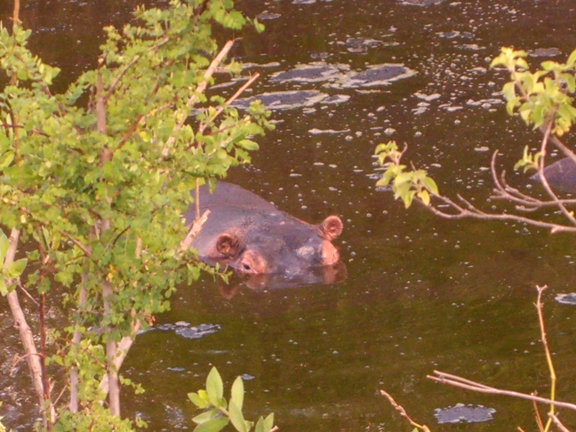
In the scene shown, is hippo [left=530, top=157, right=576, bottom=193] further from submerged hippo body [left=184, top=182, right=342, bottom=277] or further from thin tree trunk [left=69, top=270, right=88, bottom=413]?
thin tree trunk [left=69, top=270, right=88, bottom=413]

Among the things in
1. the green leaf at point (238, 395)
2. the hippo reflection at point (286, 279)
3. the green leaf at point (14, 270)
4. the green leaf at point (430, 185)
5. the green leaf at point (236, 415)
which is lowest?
the hippo reflection at point (286, 279)

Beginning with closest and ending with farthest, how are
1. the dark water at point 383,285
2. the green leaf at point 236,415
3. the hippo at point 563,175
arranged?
the green leaf at point 236,415 < the dark water at point 383,285 < the hippo at point 563,175

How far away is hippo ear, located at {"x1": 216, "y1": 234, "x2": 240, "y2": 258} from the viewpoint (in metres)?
6.95

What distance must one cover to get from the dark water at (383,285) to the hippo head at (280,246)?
8.1 inches

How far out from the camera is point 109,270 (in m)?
2.73

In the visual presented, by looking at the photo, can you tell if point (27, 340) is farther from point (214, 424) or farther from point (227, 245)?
point (227, 245)

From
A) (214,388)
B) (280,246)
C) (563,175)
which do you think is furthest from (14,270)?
(563,175)

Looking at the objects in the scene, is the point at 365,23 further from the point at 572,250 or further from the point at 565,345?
the point at 565,345

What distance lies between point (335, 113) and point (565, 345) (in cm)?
429

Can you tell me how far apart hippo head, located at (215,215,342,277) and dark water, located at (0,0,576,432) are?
207mm

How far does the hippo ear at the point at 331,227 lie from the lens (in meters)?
6.77

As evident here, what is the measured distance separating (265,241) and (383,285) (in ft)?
3.11

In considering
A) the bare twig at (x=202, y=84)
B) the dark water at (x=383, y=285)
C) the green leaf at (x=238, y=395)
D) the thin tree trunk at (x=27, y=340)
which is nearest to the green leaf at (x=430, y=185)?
the green leaf at (x=238, y=395)

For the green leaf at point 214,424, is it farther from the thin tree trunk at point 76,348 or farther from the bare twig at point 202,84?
the bare twig at point 202,84
